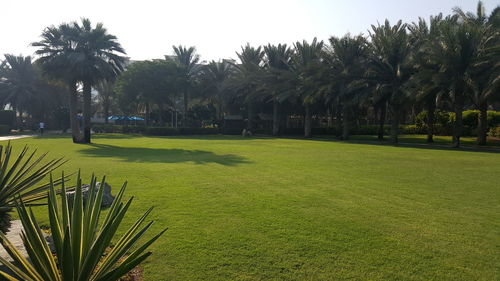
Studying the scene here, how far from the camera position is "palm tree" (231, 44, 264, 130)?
4789cm

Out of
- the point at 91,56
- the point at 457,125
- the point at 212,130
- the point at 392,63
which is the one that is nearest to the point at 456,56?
the point at 457,125

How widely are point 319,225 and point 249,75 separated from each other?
1667 inches

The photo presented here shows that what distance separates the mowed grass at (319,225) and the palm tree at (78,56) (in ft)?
72.1

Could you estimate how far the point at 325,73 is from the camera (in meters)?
38.6

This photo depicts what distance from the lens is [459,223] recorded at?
6887 mm

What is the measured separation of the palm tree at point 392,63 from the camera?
3231cm

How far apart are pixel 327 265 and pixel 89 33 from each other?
111 feet

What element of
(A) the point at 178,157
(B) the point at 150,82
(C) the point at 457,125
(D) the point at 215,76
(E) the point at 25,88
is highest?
(D) the point at 215,76

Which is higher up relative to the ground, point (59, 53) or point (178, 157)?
point (59, 53)

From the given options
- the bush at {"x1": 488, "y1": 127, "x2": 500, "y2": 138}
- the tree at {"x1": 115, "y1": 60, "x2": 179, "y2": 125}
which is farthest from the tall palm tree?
the tree at {"x1": 115, "y1": 60, "x2": 179, "y2": 125}

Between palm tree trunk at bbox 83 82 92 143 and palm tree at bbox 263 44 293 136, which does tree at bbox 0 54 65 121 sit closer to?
palm tree trunk at bbox 83 82 92 143

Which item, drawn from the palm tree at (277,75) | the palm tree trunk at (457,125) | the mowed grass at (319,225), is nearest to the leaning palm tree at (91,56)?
the palm tree at (277,75)

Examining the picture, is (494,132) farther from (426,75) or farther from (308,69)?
(308,69)

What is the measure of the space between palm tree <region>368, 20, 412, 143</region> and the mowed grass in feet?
68.8
